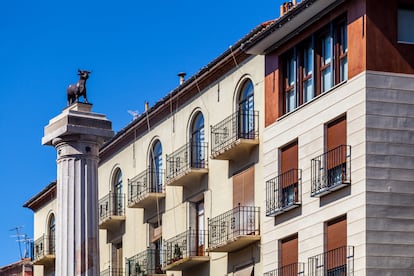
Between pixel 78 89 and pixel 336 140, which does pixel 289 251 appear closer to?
pixel 336 140

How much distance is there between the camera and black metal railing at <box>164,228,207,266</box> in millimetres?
50375

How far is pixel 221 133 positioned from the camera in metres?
48.0

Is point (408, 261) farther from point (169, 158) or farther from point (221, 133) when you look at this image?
point (169, 158)

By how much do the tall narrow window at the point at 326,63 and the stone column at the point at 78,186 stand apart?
6586mm

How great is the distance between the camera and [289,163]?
142 ft

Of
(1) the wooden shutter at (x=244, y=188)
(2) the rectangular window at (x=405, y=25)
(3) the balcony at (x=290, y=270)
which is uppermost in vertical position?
(2) the rectangular window at (x=405, y=25)

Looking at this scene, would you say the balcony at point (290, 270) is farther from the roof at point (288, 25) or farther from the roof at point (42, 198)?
the roof at point (42, 198)

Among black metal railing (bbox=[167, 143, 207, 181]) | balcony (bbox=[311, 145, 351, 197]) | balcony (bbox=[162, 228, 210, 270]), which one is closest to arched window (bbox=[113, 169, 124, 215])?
black metal railing (bbox=[167, 143, 207, 181])

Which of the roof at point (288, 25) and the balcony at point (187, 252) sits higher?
the roof at point (288, 25)

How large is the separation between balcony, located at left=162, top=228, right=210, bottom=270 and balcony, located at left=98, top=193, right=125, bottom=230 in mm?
6744

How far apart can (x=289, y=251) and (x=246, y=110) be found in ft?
19.4

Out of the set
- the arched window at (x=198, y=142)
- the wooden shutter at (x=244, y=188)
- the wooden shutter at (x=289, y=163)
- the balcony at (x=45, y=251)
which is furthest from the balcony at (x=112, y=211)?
the wooden shutter at (x=289, y=163)

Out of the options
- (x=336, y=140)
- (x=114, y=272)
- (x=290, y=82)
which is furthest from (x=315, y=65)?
(x=114, y=272)

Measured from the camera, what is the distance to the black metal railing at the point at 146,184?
179 feet
